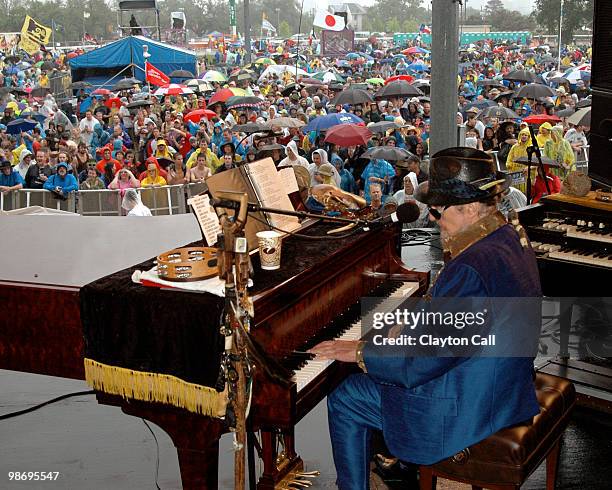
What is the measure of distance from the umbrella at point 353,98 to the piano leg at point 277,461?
1477 cm

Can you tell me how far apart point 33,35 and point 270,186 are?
3005cm

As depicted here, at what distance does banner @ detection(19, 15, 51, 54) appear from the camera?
31203mm

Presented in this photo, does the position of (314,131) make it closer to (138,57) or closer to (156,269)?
(156,269)

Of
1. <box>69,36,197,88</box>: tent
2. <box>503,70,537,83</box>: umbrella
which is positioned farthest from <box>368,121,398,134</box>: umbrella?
<box>69,36,197,88</box>: tent

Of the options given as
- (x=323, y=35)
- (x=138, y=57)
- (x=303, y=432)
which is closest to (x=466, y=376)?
(x=303, y=432)

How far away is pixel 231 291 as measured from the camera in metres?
2.93

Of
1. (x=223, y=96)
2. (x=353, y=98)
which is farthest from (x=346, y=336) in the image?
(x=223, y=96)

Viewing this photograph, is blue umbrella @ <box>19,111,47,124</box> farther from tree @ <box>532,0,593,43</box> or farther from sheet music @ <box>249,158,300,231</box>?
tree @ <box>532,0,593,43</box>

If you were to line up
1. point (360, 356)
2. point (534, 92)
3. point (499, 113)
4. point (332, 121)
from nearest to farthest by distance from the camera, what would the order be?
point (360, 356) < point (332, 121) < point (499, 113) < point (534, 92)

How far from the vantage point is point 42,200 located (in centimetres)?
1142

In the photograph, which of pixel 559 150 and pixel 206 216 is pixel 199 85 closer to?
pixel 559 150

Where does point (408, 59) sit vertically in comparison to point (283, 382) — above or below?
above

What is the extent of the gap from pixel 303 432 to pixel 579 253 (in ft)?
7.24

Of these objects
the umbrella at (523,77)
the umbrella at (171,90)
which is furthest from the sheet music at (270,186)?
the umbrella at (171,90)
